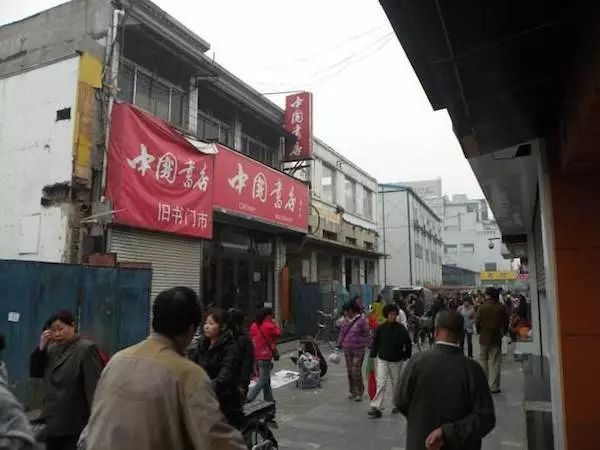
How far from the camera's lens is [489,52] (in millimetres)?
3324

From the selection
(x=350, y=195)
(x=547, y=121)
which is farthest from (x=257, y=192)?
(x=350, y=195)

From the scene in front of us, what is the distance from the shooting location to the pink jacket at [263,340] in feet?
27.7

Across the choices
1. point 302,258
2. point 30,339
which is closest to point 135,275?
point 30,339

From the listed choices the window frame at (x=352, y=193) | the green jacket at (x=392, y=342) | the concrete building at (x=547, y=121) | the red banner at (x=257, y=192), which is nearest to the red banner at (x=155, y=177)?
the red banner at (x=257, y=192)

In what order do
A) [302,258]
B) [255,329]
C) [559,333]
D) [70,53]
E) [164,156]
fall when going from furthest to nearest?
1. [302,258]
2. [164,156]
3. [70,53]
4. [255,329]
5. [559,333]

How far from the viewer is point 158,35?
11648 millimetres

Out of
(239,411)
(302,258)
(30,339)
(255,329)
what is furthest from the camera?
(302,258)

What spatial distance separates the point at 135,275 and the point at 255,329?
2.41m

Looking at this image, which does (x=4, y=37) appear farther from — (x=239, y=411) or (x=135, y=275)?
(x=239, y=411)

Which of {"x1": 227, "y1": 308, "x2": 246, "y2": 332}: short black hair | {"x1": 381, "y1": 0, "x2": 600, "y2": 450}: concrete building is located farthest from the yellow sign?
{"x1": 227, "y1": 308, "x2": 246, "y2": 332}: short black hair

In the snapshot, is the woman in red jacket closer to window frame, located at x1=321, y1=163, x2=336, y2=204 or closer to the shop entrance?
the shop entrance

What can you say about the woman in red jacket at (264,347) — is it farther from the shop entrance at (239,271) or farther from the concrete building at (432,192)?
the concrete building at (432,192)

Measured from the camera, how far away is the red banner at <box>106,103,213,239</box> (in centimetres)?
1035

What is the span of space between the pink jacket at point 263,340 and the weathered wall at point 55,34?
646 cm
